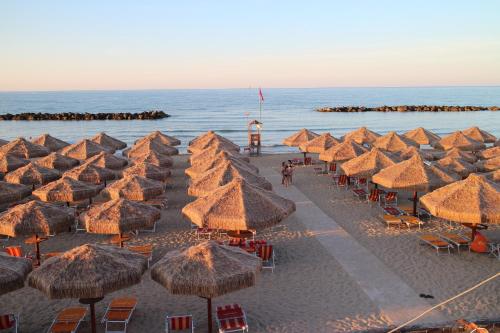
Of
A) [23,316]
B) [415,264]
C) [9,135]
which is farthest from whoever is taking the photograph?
[9,135]

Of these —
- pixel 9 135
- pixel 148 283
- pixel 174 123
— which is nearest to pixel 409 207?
pixel 148 283

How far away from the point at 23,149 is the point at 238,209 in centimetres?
1318

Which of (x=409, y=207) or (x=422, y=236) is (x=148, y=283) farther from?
(x=409, y=207)

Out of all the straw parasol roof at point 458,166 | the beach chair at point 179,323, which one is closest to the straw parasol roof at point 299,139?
the straw parasol roof at point 458,166

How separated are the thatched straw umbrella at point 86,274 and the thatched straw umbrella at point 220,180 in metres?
5.16

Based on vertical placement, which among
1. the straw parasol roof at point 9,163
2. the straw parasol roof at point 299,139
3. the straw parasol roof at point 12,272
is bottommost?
the straw parasol roof at point 12,272

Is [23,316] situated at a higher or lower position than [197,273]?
lower

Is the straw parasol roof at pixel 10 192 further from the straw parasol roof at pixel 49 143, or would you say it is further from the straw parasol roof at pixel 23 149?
the straw parasol roof at pixel 49 143

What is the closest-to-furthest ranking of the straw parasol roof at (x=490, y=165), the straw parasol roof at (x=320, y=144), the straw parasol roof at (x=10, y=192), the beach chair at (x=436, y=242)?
1. the beach chair at (x=436, y=242)
2. the straw parasol roof at (x=10, y=192)
3. the straw parasol roof at (x=490, y=165)
4. the straw parasol roof at (x=320, y=144)

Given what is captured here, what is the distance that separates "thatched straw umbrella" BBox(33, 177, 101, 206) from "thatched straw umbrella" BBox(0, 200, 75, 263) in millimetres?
2035

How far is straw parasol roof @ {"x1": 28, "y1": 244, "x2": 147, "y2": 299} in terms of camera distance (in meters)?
6.02

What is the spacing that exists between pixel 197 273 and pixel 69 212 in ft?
15.7

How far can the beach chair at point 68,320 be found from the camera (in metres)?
6.59

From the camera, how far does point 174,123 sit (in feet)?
186
